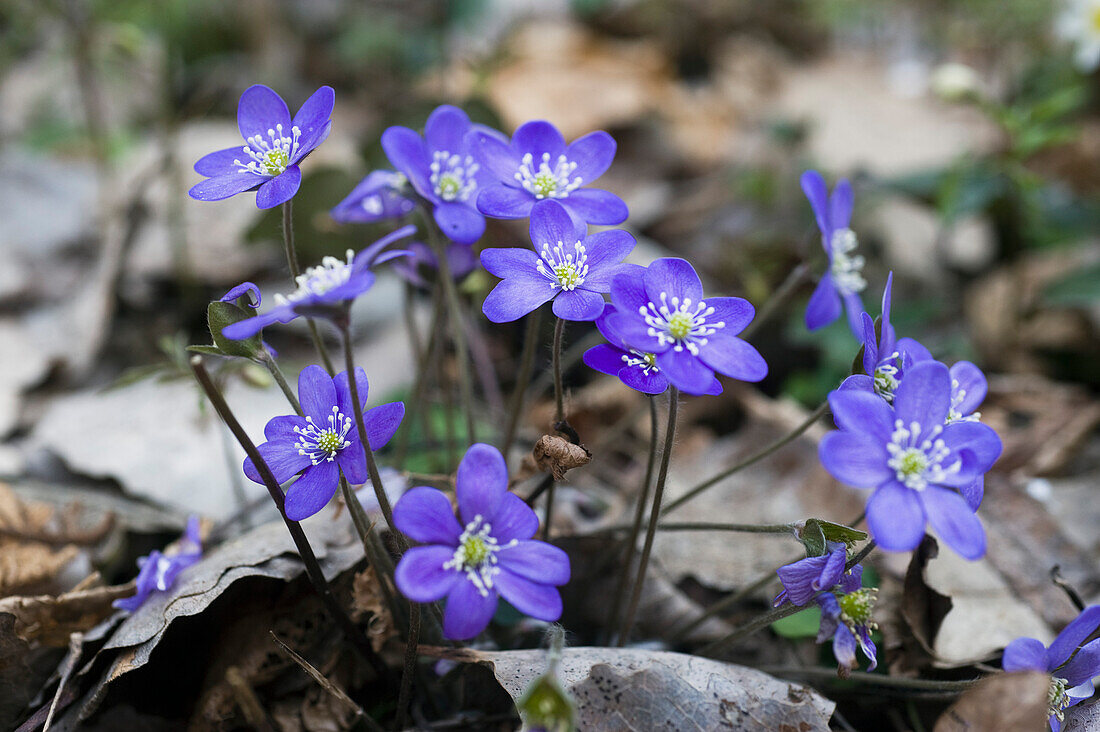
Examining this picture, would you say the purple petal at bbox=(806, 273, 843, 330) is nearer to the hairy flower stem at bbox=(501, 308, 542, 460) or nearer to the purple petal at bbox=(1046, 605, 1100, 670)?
the hairy flower stem at bbox=(501, 308, 542, 460)

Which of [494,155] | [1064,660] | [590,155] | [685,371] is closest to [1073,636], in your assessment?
[1064,660]

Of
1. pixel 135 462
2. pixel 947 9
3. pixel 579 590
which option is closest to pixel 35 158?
pixel 135 462

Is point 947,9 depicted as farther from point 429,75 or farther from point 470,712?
point 470,712

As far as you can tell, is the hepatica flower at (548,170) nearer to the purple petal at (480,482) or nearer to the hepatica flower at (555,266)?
the hepatica flower at (555,266)

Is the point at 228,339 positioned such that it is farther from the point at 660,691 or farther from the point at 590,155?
the point at 660,691

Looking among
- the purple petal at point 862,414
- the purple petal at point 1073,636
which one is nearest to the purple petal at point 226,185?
the purple petal at point 862,414

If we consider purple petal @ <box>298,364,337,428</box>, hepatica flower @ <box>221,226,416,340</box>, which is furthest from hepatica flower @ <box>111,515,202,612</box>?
hepatica flower @ <box>221,226,416,340</box>
